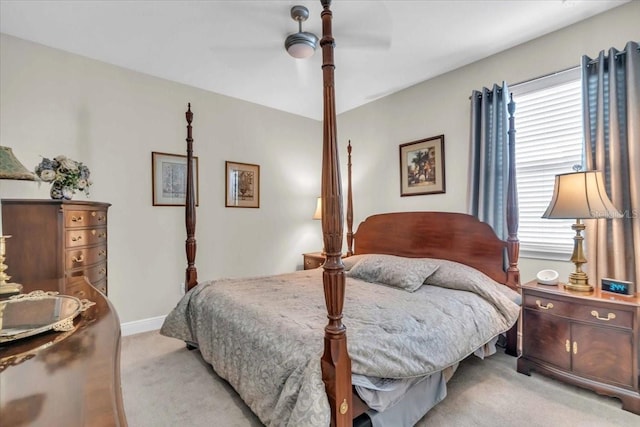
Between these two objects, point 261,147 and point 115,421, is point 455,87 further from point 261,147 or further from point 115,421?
point 115,421

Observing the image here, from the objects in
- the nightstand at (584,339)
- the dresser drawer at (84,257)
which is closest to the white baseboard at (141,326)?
the dresser drawer at (84,257)

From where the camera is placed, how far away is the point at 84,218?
2.26 metres

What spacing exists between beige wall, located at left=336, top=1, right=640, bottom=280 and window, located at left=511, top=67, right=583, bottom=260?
Result: 0.12 meters

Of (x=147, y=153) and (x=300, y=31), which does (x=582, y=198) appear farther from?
(x=147, y=153)

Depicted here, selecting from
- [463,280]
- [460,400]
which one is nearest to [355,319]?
[460,400]

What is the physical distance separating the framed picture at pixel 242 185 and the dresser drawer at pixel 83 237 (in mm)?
1506

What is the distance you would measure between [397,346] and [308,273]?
1741mm

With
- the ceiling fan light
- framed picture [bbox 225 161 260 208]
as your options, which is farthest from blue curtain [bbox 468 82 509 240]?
framed picture [bbox 225 161 260 208]

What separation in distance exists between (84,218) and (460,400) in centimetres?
296

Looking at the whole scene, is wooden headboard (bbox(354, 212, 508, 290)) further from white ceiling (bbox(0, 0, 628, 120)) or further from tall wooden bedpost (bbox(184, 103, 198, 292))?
tall wooden bedpost (bbox(184, 103, 198, 292))

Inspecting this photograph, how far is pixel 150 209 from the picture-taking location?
328 centimetres

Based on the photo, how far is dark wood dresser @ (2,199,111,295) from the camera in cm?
193

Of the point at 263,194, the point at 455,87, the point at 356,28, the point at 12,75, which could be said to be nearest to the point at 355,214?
the point at 263,194

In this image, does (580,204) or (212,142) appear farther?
(212,142)
